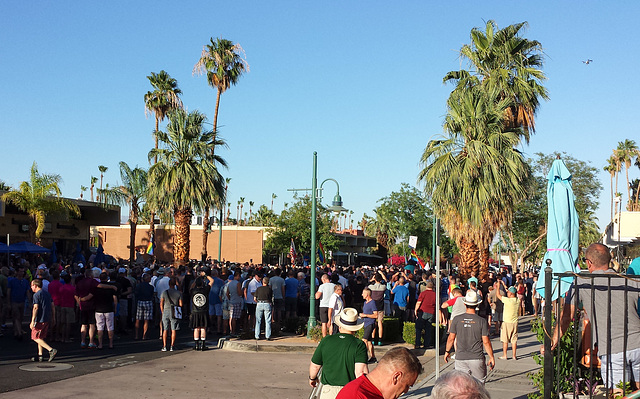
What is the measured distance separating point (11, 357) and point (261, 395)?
20.5ft

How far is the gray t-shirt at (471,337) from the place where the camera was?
9383mm

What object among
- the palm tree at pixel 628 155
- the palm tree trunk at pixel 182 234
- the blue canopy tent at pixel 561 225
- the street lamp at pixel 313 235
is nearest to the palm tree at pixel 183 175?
the palm tree trunk at pixel 182 234

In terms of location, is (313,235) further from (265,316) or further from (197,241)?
(197,241)

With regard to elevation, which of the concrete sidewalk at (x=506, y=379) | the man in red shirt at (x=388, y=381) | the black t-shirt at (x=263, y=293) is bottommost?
the concrete sidewalk at (x=506, y=379)

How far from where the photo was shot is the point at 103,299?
15031mm

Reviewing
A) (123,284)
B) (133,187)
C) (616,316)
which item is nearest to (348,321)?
(616,316)

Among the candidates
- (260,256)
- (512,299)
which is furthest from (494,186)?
(260,256)

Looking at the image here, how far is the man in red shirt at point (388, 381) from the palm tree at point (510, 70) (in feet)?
77.8

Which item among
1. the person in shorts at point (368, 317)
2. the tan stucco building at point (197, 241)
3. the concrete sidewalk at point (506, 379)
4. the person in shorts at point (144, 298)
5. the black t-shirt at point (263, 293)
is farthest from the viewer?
the tan stucco building at point (197, 241)

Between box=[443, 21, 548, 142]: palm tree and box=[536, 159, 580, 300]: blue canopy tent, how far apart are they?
670 inches

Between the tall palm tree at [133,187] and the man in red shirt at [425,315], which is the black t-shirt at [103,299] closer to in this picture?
the man in red shirt at [425,315]

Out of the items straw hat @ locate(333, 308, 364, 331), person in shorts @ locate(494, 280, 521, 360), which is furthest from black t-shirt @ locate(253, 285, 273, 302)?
straw hat @ locate(333, 308, 364, 331)

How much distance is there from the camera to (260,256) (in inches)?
2549

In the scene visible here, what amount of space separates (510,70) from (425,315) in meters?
15.6
